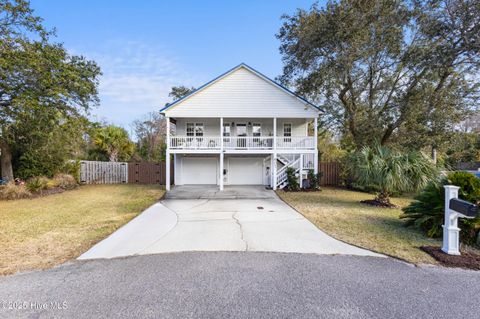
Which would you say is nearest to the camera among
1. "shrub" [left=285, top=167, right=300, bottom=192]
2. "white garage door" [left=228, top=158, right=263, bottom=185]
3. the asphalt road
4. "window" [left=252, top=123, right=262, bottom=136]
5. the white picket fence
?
the asphalt road

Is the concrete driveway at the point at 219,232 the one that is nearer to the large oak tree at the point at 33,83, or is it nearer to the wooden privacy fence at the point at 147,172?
the large oak tree at the point at 33,83

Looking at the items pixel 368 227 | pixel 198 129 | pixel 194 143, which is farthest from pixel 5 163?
pixel 368 227

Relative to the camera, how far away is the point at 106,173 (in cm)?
1756

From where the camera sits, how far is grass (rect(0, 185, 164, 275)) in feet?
14.1

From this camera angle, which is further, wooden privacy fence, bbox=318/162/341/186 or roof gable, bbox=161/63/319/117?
wooden privacy fence, bbox=318/162/341/186

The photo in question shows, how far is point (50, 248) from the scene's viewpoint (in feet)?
15.5

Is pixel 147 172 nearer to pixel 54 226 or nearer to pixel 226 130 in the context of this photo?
pixel 226 130

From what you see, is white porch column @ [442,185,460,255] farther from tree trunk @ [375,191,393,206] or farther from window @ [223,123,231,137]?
window @ [223,123,231,137]

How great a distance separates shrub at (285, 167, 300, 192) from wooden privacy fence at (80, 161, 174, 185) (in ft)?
30.0

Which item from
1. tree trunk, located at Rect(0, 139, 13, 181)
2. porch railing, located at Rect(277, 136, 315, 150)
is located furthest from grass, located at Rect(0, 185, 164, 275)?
porch railing, located at Rect(277, 136, 315, 150)

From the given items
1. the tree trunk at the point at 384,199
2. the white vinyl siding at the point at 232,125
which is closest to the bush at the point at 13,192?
the white vinyl siding at the point at 232,125

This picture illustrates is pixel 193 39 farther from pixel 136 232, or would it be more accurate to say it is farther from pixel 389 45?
pixel 136 232

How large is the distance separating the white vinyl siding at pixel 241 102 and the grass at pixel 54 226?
6046 mm

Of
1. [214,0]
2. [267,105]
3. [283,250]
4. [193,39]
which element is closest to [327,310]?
[283,250]
